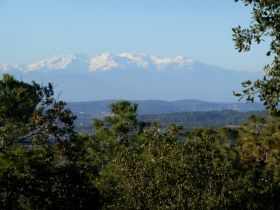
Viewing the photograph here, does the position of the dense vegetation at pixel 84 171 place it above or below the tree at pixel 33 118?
below

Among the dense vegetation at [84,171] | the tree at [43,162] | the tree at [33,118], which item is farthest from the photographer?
the tree at [33,118]

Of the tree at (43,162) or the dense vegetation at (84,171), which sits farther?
the dense vegetation at (84,171)

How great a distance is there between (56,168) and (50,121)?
2953mm

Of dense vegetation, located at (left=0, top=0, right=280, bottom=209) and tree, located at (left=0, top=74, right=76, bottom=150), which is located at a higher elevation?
tree, located at (left=0, top=74, right=76, bottom=150)

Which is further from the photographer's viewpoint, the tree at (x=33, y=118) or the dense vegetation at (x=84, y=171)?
the tree at (x=33, y=118)

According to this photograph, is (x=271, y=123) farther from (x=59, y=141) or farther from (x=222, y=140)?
(x=59, y=141)

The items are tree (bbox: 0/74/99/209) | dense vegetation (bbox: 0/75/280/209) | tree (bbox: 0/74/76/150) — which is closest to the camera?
tree (bbox: 0/74/99/209)

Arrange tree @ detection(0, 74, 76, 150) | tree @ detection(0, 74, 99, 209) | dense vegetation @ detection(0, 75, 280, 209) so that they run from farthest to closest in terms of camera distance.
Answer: tree @ detection(0, 74, 76, 150)
dense vegetation @ detection(0, 75, 280, 209)
tree @ detection(0, 74, 99, 209)

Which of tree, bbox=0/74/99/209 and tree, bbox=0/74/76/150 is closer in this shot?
tree, bbox=0/74/99/209

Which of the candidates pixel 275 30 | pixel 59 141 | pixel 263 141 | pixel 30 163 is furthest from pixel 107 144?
pixel 275 30

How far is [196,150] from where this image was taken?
942 inches

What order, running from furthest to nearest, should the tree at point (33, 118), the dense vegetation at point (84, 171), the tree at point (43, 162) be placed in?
the tree at point (33, 118) → the dense vegetation at point (84, 171) → the tree at point (43, 162)

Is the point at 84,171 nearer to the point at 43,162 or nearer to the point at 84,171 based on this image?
the point at 84,171

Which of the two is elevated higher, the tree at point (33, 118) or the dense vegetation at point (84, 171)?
the tree at point (33, 118)
